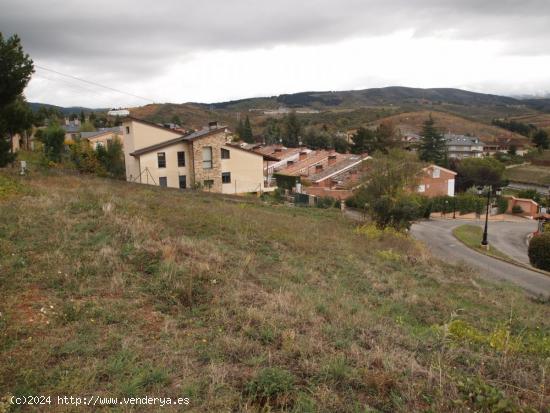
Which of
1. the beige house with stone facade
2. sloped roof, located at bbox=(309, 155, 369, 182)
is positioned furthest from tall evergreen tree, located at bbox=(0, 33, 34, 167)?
sloped roof, located at bbox=(309, 155, 369, 182)

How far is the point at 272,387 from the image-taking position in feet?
13.5

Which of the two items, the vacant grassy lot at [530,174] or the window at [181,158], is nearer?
the window at [181,158]

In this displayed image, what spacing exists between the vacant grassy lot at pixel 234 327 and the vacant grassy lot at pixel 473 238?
18902mm

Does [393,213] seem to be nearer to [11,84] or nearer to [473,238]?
[473,238]

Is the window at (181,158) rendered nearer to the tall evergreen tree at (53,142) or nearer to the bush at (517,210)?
the tall evergreen tree at (53,142)

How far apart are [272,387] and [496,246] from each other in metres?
33.1

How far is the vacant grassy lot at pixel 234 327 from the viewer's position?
409 cm

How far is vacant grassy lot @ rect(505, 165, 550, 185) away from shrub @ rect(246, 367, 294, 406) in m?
79.2

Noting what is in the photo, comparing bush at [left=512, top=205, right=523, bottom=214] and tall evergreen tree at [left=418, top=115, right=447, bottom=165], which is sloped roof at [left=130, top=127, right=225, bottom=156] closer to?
bush at [left=512, top=205, right=523, bottom=214]

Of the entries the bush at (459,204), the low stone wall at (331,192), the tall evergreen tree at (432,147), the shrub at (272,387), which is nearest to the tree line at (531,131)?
the tall evergreen tree at (432,147)

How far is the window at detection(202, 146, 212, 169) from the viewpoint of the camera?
3414 centimetres

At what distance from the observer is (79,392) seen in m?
3.96

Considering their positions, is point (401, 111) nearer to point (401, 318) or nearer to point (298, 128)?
point (298, 128)

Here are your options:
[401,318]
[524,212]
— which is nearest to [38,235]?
[401,318]
